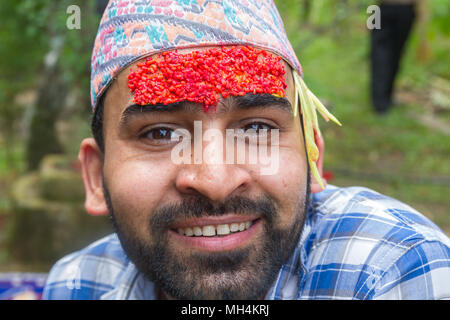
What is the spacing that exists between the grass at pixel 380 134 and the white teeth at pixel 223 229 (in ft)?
7.17

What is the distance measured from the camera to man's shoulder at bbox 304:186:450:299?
146 centimetres

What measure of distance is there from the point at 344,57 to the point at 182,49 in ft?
25.8

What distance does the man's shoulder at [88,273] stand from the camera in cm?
213

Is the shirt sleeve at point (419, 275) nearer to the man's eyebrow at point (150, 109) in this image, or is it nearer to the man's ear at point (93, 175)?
the man's eyebrow at point (150, 109)

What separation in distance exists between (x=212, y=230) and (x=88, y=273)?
933 mm

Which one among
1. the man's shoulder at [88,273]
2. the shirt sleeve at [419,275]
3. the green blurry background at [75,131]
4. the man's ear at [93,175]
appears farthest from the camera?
the green blurry background at [75,131]

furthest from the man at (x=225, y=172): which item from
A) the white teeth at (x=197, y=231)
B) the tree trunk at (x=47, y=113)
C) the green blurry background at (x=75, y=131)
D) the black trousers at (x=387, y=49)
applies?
the black trousers at (x=387, y=49)

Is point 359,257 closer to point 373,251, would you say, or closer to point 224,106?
point 373,251

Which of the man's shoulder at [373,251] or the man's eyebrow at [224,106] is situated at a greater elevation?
the man's eyebrow at [224,106]

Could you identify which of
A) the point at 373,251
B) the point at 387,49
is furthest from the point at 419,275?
the point at 387,49

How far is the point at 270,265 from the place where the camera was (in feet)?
5.22

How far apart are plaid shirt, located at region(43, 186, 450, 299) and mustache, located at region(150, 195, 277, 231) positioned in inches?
12.4

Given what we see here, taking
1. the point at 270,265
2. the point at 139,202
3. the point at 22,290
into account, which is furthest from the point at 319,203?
the point at 22,290
